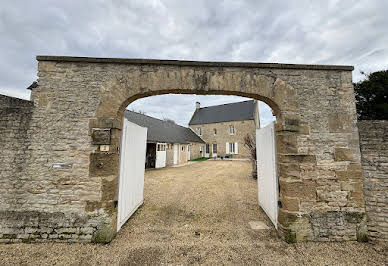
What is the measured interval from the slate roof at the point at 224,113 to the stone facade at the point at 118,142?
63.8ft

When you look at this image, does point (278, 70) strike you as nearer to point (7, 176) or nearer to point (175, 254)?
point (175, 254)

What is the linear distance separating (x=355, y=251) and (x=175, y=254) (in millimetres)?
3207

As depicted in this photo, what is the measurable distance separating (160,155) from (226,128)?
13.0 meters

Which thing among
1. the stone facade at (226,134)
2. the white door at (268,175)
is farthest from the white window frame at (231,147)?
the white door at (268,175)

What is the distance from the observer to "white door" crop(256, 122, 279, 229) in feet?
12.1

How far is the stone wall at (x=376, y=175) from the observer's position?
3166 millimetres

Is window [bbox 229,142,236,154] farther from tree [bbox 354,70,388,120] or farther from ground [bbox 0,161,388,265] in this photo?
ground [bbox 0,161,388,265]

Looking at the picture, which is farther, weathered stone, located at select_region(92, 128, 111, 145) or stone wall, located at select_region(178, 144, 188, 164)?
stone wall, located at select_region(178, 144, 188, 164)

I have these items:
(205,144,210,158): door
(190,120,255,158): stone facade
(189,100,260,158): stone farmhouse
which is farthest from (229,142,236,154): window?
(205,144,210,158): door

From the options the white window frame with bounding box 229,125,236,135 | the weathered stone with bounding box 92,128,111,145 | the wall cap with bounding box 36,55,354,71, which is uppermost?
the white window frame with bounding box 229,125,236,135

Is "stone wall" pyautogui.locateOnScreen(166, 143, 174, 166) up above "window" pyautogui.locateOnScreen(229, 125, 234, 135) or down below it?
below

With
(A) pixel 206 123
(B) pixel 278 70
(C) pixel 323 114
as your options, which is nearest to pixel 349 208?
(C) pixel 323 114

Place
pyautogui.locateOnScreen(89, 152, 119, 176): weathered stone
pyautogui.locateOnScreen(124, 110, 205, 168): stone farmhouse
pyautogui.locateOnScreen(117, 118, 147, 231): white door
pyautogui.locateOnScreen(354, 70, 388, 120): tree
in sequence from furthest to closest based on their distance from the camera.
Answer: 1. pyautogui.locateOnScreen(124, 110, 205, 168): stone farmhouse
2. pyautogui.locateOnScreen(354, 70, 388, 120): tree
3. pyautogui.locateOnScreen(117, 118, 147, 231): white door
4. pyautogui.locateOnScreen(89, 152, 119, 176): weathered stone

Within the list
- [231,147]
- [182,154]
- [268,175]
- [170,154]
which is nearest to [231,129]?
[231,147]
